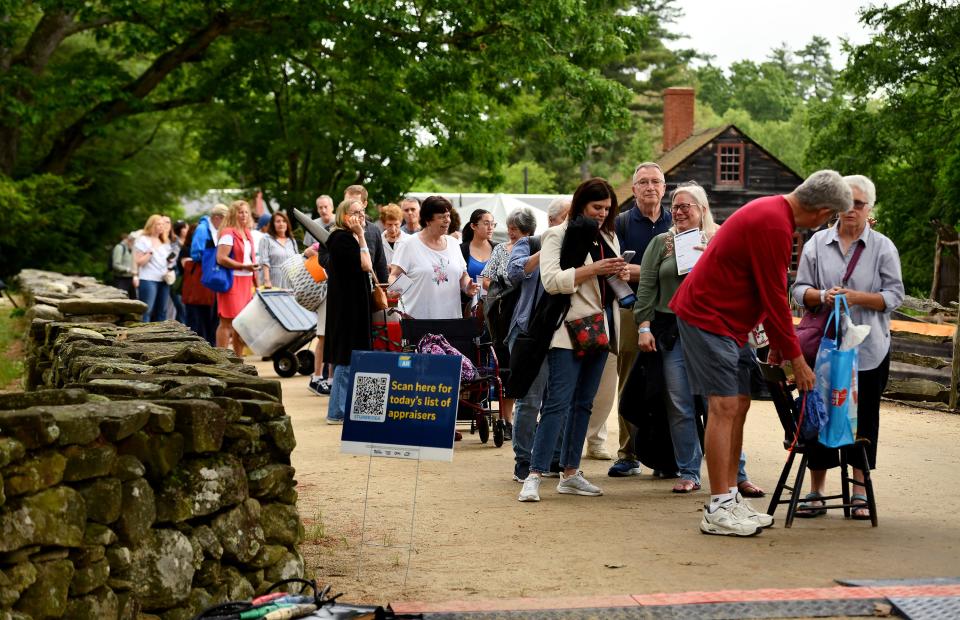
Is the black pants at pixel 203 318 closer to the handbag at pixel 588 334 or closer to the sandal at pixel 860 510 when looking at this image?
the handbag at pixel 588 334

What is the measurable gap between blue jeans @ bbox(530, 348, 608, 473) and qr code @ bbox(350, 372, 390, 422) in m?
2.04

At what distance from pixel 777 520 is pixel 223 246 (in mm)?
9058

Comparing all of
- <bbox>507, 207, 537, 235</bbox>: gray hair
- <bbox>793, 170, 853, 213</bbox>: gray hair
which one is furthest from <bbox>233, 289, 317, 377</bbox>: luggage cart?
<bbox>793, 170, 853, 213</bbox>: gray hair

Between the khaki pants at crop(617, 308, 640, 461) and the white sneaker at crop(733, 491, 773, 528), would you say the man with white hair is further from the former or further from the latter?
the white sneaker at crop(733, 491, 773, 528)

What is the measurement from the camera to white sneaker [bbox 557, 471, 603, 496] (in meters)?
9.00

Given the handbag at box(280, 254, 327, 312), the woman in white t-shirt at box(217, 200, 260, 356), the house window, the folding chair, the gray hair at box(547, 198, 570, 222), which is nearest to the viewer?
the folding chair

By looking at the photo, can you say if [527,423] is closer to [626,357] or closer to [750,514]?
[626,357]

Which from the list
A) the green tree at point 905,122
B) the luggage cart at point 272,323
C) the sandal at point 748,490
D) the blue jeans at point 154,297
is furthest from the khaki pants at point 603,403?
the green tree at point 905,122

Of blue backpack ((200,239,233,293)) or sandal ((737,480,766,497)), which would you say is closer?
sandal ((737,480,766,497))

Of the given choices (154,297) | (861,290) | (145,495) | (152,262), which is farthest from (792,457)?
(154,297)

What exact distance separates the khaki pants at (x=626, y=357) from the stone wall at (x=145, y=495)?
3821mm

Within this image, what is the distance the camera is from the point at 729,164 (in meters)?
49.5

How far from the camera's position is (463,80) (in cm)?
2578

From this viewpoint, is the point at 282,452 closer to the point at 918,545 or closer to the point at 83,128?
the point at 918,545
